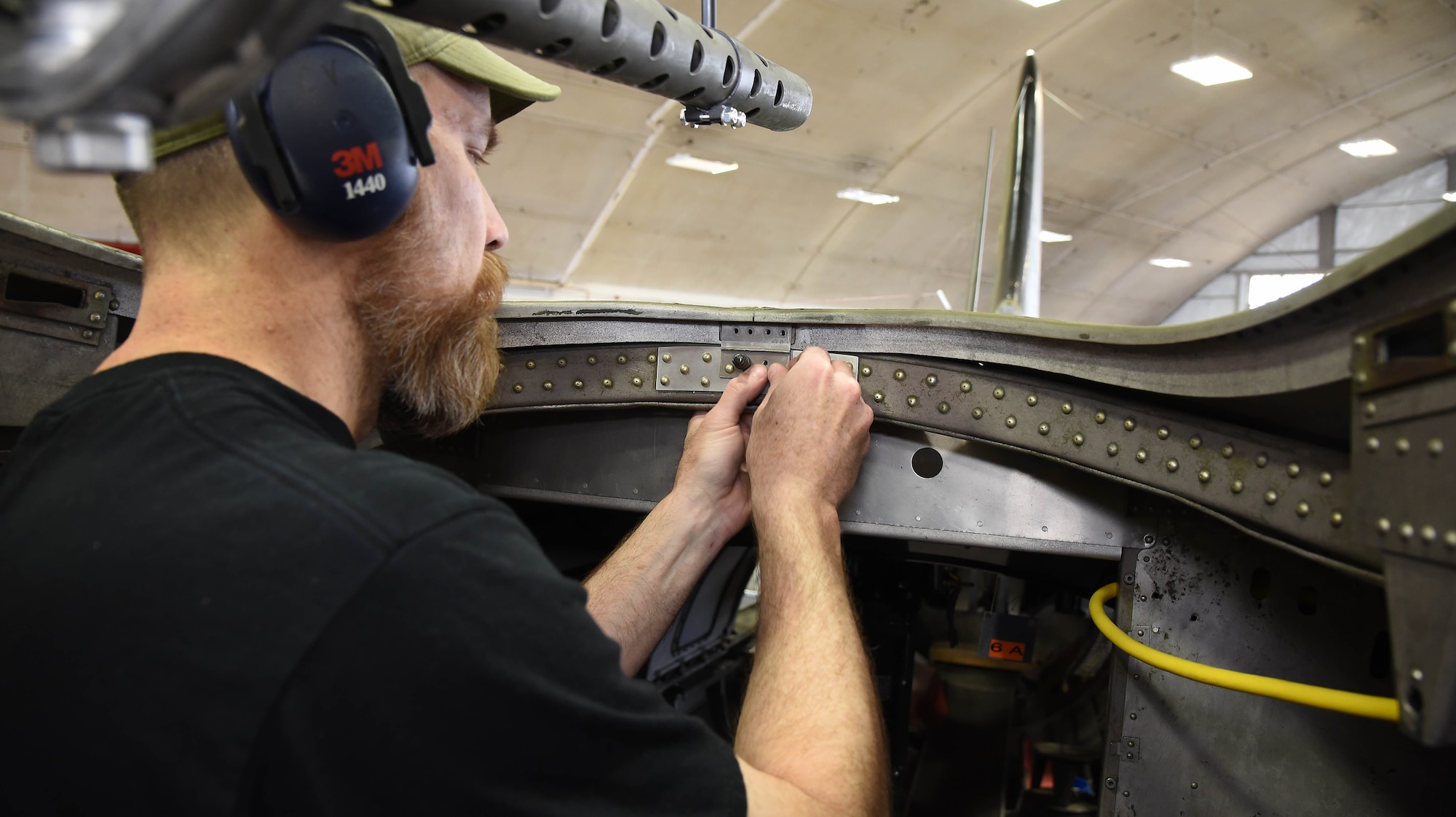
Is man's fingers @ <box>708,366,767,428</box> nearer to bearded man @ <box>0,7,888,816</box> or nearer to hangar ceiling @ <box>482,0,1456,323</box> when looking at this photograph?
bearded man @ <box>0,7,888,816</box>

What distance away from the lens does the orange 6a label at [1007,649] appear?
1.67 metres

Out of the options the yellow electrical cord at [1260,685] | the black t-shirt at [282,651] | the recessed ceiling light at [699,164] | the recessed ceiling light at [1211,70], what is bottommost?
the yellow electrical cord at [1260,685]

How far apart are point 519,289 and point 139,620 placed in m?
8.66

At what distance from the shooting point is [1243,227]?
42.5 feet

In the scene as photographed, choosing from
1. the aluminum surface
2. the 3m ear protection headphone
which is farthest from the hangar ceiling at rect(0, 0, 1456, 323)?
the 3m ear protection headphone

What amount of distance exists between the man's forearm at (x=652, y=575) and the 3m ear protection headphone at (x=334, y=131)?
646mm

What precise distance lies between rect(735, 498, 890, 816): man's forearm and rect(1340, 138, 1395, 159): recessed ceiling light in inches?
489

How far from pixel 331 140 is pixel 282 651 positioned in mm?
393

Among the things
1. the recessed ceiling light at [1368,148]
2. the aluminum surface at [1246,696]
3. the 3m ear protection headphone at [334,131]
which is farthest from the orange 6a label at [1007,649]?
the recessed ceiling light at [1368,148]

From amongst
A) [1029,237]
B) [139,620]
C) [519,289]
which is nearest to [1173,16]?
[1029,237]

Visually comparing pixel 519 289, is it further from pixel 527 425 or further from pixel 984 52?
pixel 527 425

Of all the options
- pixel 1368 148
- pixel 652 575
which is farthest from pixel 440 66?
pixel 1368 148

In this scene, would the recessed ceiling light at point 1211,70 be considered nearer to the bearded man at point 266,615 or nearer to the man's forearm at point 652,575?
the man's forearm at point 652,575

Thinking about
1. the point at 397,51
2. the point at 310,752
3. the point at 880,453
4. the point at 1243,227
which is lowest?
the point at 310,752
